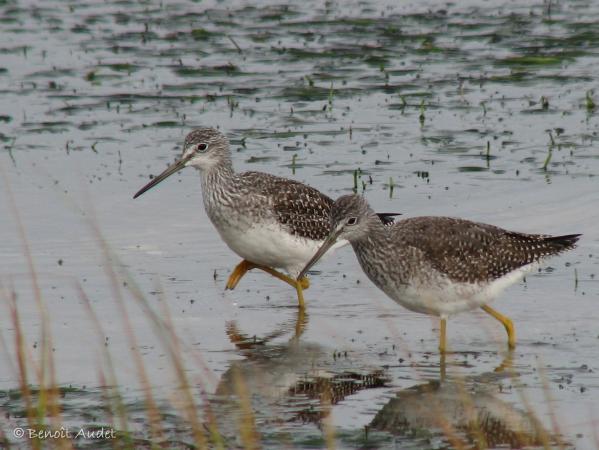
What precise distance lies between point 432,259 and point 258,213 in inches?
94.5

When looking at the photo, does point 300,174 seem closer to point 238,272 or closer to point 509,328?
point 238,272

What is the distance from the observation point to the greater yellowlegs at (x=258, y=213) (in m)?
13.1

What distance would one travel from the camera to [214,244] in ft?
48.5

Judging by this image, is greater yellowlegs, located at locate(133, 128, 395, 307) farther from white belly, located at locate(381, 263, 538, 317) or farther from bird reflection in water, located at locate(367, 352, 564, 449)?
bird reflection in water, located at locate(367, 352, 564, 449)

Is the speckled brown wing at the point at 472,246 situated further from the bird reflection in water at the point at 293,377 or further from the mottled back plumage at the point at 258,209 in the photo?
the mottled back plumage at the point at 258,209

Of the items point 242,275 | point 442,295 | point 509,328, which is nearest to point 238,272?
point 242,275

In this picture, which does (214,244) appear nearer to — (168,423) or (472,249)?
(472,249)

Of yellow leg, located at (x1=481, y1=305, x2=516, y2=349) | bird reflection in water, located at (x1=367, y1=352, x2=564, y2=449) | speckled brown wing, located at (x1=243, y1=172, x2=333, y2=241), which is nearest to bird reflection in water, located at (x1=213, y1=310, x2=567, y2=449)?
bird reflection in water, located at (x1=367, y1=352, x2=564, y2=449)

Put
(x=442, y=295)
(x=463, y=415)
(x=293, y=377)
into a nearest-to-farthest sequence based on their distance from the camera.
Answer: (x=463, y=415) → (x=293, y=377) → (x=442, y=295)

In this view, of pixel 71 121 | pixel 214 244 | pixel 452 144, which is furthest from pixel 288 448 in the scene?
pixel 71 121

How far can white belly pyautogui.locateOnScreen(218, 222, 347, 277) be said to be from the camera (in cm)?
1307

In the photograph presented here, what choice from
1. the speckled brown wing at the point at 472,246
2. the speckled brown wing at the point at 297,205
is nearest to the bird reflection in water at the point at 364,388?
the speckled brown wing at the point at 472,246

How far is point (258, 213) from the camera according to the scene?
13.1 m

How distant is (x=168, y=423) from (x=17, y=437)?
1.02 meters
